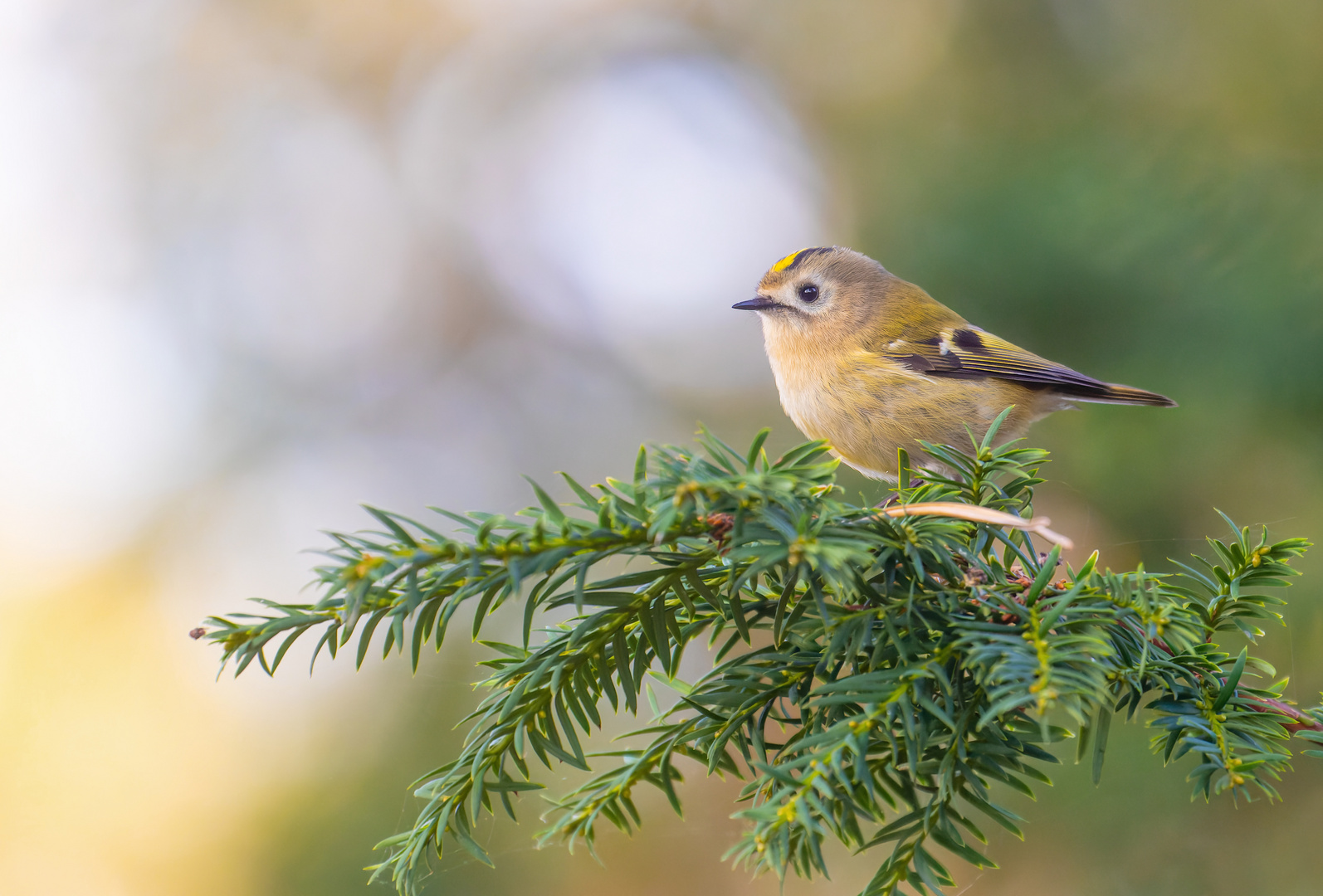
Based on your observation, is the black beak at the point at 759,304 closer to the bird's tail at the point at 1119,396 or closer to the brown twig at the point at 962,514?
the bird's tail at the point at 1119,396

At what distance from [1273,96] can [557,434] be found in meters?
1.76

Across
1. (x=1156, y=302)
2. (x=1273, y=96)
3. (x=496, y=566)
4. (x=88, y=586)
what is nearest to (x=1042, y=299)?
(x=1156, y=302)

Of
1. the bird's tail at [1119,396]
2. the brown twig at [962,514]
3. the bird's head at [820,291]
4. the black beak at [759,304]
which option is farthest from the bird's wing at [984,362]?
the brown twig at [962,514]

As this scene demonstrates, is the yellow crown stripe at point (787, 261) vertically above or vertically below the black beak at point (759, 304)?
above

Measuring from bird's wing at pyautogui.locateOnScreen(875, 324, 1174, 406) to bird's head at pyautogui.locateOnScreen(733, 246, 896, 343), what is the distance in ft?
0.47

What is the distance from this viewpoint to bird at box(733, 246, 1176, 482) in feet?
4.75

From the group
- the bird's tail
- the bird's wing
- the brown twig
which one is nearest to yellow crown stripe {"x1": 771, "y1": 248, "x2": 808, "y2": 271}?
the bird's wing

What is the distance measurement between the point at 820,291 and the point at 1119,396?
64 centimetres

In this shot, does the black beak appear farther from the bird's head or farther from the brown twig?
the brown twig

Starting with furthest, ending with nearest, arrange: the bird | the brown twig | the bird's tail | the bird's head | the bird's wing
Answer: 1. the bird's head
2. the bird
3. the bird's wing
4. the bird's tail
5. the brown twig

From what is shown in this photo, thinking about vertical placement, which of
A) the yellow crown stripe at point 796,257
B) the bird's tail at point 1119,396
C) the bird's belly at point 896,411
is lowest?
the bird's tail at point 1119,396

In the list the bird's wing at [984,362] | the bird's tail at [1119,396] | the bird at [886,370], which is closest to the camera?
the bird's tail at [1119,396]

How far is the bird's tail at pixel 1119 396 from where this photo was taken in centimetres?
121

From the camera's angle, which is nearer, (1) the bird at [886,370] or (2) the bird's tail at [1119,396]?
(2) the bird's tail at [1119,396]
